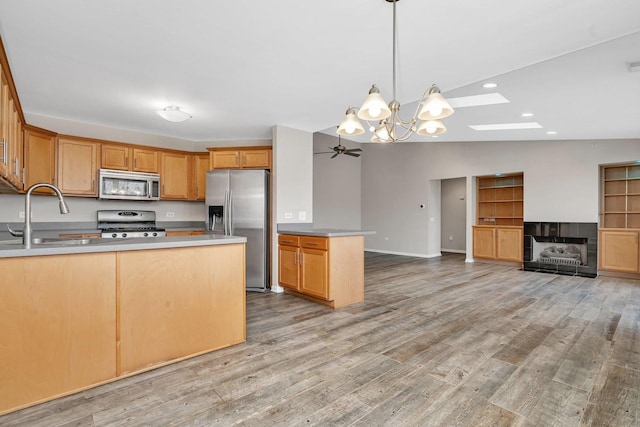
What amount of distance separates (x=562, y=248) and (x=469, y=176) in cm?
240

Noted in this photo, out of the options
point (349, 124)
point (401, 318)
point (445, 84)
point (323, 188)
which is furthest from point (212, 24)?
point (323, 188)

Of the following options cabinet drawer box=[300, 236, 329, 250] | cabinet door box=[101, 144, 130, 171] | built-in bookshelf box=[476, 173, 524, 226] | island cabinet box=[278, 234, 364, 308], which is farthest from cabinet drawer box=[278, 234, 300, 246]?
built-in bookshelf box=[476, 173, 524, 226]

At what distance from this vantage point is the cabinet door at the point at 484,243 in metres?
7.24

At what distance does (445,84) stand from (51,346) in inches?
150

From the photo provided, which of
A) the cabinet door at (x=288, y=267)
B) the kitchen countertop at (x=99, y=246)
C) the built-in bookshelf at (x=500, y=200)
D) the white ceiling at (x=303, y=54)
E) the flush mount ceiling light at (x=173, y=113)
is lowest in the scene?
the cabinet door at (x=288, y=267)

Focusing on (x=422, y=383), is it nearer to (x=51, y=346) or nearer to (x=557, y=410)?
(x=557, y=410)

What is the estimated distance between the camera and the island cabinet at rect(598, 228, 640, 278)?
5.54 m

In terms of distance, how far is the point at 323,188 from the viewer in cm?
918

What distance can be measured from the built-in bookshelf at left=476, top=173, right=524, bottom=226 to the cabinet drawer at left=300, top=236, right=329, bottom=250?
17.7 ft

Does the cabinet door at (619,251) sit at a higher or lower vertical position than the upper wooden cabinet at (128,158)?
lower

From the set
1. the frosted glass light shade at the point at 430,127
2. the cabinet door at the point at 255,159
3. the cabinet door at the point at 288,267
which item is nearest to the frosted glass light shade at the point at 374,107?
the frosted glass light shade at the point at 430,127

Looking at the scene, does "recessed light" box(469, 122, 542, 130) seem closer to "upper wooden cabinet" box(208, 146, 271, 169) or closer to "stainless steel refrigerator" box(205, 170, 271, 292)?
"upper wooden cabinet" box(208, 146, 271, 169)

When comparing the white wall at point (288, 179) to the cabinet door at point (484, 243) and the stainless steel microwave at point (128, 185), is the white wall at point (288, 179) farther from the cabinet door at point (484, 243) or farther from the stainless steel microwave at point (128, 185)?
the cabinet door at point (484, 243)

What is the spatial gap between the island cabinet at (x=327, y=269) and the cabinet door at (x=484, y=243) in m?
4.61
